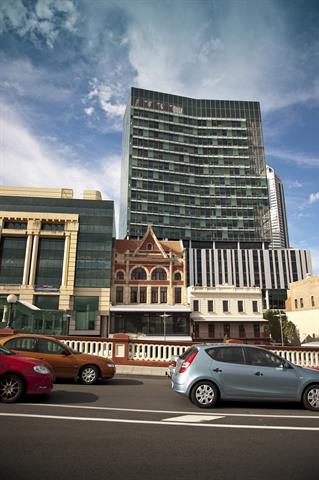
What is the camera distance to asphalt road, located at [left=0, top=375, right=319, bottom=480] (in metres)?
4.16

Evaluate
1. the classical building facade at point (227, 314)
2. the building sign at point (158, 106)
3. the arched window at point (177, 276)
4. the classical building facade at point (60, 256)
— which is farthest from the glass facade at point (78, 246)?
the building sign at point (158, 106)

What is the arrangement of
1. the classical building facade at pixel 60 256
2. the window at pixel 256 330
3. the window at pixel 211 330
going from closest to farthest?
1. the classical building facade at pixel 60 256
2. the window at pixel 211 330
3. the window at pixel 256 330

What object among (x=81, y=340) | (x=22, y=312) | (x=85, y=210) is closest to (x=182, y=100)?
(x=85, y=210)

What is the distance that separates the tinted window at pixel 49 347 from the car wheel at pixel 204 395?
15.9 feet

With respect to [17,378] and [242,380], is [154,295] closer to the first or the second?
[242,380]

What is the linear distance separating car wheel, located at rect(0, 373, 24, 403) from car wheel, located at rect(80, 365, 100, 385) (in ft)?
11.5

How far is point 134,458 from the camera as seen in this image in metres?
4.55

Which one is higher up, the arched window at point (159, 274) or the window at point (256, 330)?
the arched window at point (159, 274)

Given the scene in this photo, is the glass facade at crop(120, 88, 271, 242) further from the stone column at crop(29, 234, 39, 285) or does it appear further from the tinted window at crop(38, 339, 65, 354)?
the tinted window at crop(38, 339, 65, 354)

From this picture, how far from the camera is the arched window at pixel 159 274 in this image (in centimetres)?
4701

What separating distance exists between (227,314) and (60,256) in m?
25.5


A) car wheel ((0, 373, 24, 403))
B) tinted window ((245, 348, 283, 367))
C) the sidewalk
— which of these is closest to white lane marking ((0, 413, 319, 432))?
car wheel ((0, 373, 24, 403))

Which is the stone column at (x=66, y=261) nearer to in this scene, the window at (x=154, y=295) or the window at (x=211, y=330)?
the window at (x=154, y=295)

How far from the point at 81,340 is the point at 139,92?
345 feet
